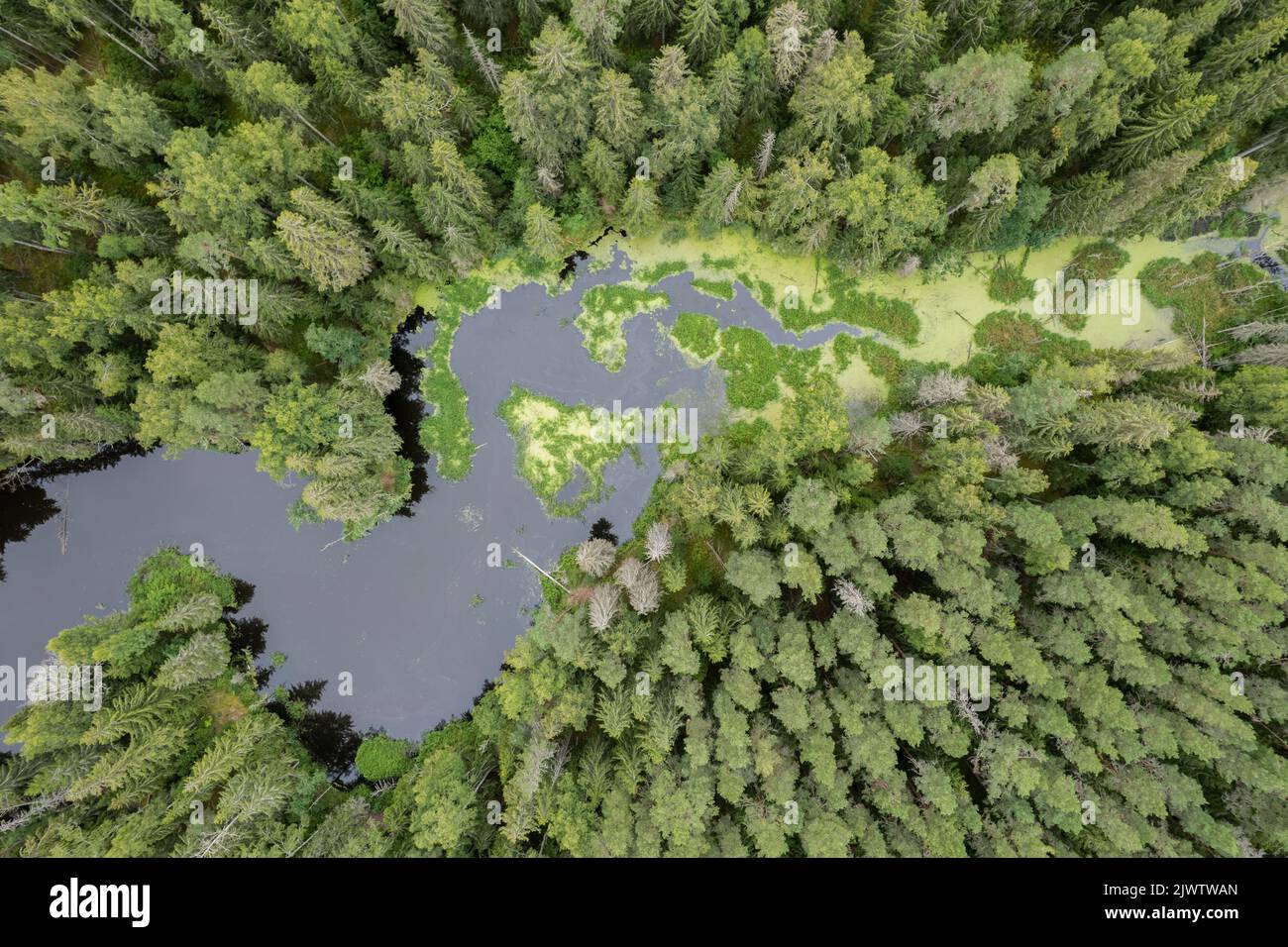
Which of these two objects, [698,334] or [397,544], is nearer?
[698,334]

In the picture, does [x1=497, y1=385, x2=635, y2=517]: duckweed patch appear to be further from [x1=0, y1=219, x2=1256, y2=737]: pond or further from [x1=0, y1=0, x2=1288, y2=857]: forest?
[x1=0, y1=0, x2=1288, y2=857]: forest

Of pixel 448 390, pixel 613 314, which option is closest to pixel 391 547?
pixel 448 390

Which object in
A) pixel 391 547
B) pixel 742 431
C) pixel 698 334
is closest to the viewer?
pixel 742 431

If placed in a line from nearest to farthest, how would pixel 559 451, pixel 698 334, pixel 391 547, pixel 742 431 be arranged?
pixel 742 431 → pixel 698 334 → pixel 559 451 → pixel 391 547

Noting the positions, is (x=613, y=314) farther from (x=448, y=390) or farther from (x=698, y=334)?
(x=448, y=390)

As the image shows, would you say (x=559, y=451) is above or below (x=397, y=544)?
above

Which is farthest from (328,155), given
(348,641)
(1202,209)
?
(1202,209)
